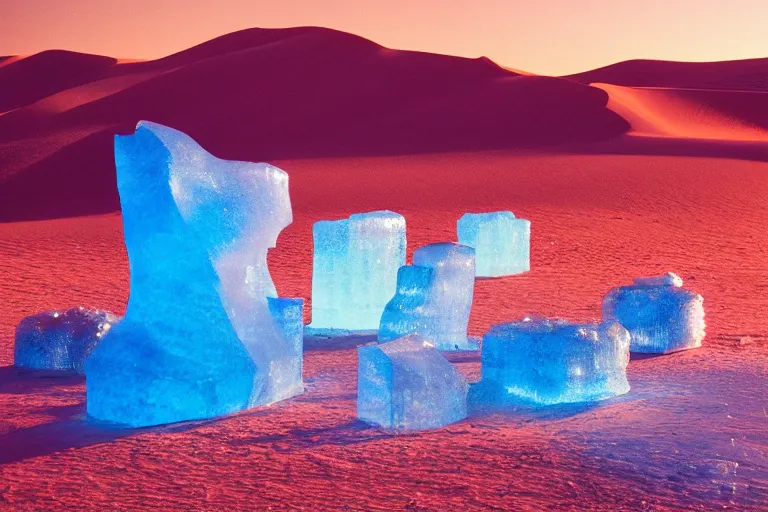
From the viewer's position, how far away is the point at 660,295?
860cm

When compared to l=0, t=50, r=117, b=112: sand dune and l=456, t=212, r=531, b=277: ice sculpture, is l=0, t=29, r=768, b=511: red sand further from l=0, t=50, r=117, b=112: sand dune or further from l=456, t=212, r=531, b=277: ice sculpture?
l=0, t=50, r=117, b=112: sand dune

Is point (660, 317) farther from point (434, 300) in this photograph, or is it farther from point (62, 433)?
point (62, 433)

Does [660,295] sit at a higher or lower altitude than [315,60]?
lower

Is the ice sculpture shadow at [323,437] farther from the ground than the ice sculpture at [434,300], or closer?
closer

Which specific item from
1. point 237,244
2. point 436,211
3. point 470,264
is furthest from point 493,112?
point 237,244

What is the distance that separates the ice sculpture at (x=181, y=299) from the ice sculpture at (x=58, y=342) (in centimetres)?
173

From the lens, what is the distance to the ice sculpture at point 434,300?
344 inches

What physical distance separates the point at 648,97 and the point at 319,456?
147 feet

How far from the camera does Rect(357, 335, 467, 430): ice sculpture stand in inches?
235

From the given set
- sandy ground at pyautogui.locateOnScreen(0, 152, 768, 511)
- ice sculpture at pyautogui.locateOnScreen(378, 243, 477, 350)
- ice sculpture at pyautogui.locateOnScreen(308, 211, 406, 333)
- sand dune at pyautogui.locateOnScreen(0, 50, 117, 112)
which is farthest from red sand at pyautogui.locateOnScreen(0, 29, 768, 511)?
sand dune at pyautogui.locateOnScreen(0, 50, 117, 112)

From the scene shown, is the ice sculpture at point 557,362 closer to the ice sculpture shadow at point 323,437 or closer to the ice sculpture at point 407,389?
the ice sculpture at point 407,389

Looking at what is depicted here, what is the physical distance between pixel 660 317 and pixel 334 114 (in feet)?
93.7

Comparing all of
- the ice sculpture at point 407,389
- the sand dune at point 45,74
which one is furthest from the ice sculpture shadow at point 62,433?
the sand dune at point 45,74

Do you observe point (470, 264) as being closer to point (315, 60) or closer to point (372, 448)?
point (372, 448)
